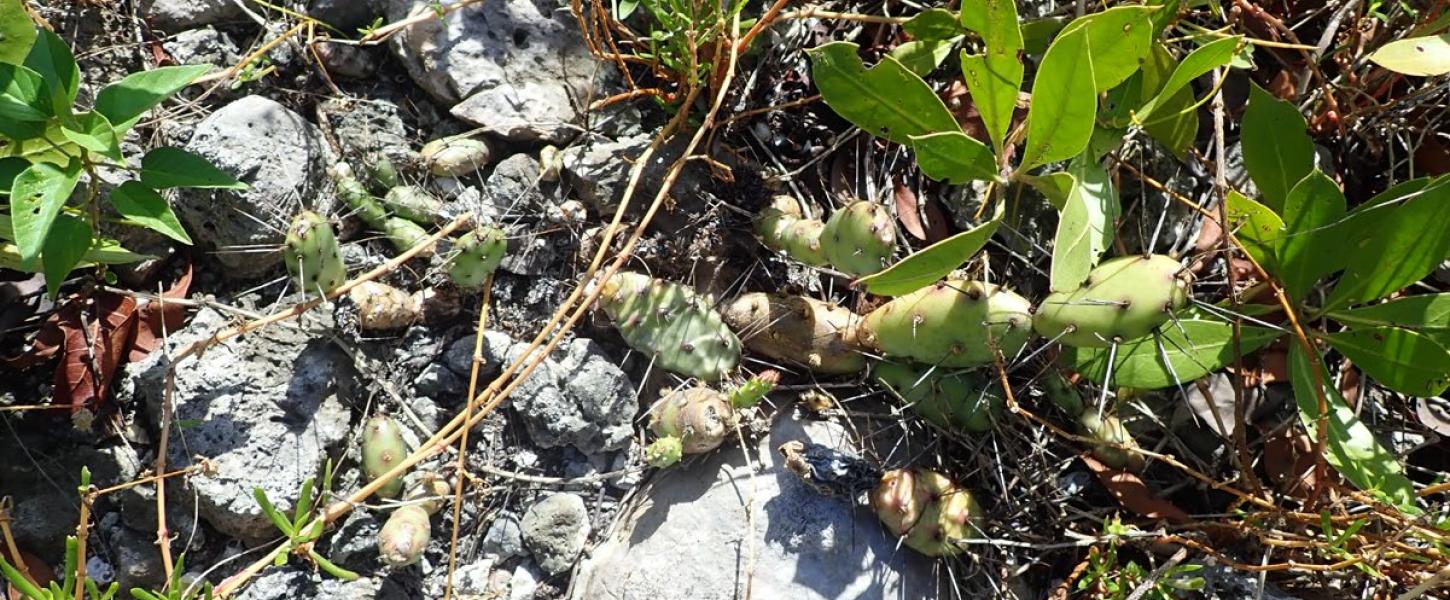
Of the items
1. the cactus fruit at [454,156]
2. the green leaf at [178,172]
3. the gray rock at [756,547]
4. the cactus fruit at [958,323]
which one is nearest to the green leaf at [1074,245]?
the cactus fruit at [958,323]

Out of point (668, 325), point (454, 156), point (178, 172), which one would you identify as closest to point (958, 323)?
point (668, 325)

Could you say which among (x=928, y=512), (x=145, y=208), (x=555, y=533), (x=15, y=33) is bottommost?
(x=555, y=533)

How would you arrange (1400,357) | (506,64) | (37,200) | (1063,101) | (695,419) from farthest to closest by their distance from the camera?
(506,64) → (695,419) → (1400,357) → (1063,101) → (37,200)

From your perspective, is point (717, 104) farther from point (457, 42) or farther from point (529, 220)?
point (457, 42)

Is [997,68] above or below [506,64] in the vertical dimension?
above

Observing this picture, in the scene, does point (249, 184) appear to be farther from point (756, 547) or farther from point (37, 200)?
point (756, 547)

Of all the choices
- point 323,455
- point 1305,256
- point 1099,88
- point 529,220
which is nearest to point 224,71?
point 529,220

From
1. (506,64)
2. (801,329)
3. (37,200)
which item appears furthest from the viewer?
(506,64)

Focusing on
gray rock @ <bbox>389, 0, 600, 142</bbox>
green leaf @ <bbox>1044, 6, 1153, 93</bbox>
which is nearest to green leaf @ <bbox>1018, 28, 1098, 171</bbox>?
green leaf @ <bbox>1044, 6, 1153, 93</bbox>
